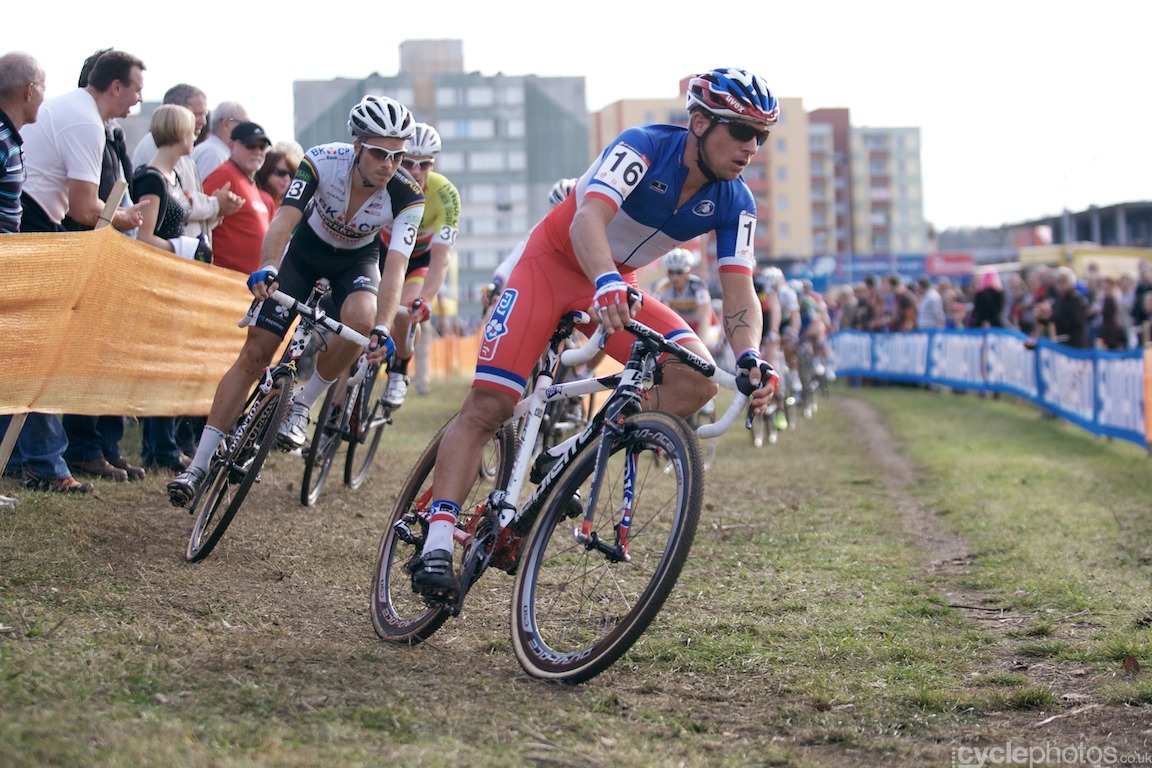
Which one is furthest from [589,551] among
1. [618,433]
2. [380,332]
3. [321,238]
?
[321,238]

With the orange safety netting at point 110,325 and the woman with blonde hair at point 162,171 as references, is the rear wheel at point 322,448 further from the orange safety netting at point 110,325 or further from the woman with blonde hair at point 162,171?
Answer: the woman with blonde hair at point 162,171

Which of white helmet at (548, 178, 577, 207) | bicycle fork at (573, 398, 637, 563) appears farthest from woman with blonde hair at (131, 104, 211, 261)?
bicycle fork at (573, 398, 637, 563)

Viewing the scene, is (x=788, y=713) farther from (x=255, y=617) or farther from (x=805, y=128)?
(x=805, y=128)

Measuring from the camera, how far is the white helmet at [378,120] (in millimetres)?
6672

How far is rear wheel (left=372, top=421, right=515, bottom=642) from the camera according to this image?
486 cm

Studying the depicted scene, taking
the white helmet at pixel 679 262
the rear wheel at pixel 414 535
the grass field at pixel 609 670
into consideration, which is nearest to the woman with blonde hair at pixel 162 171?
the grass field at pixel 609 670

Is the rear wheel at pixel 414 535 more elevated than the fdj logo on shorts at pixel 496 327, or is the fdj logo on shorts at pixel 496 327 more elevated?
the fdj logo on shorts at pixel 496 327

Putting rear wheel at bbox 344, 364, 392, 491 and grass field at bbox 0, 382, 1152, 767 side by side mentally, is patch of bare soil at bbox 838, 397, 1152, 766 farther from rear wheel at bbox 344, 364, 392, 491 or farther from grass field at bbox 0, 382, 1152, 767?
rear wheel at bbox 344, 364, 392, 491

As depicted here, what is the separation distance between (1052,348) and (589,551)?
14492 millimetres

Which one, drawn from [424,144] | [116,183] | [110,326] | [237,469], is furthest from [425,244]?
[237,469]

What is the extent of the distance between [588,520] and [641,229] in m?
1.35

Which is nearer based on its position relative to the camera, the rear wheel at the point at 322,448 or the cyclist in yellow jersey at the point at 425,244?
the rear wheel at the point at 322,448

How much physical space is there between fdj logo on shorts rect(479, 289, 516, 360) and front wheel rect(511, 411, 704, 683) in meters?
0.65

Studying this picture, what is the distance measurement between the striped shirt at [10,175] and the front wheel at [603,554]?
12.5 ft
